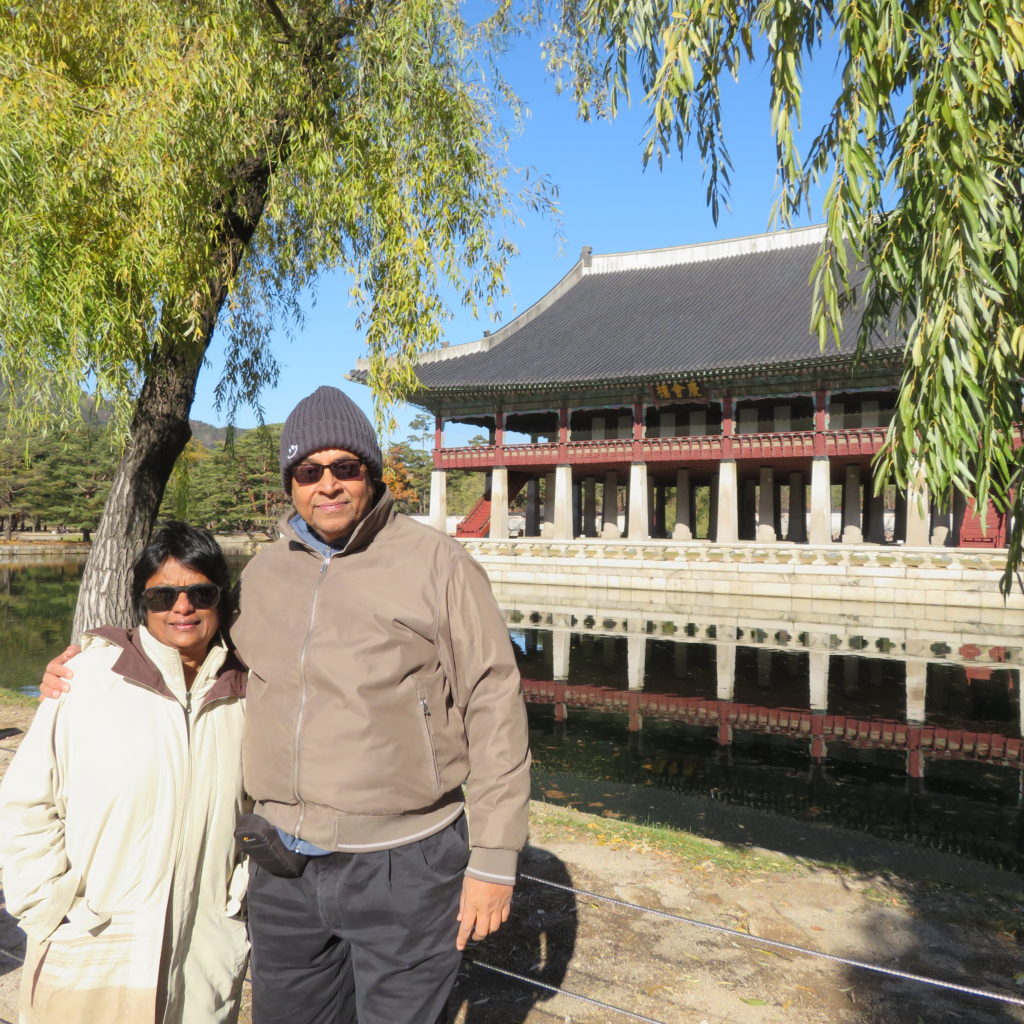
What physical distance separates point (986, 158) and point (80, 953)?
325 cm

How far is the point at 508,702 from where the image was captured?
170 cm

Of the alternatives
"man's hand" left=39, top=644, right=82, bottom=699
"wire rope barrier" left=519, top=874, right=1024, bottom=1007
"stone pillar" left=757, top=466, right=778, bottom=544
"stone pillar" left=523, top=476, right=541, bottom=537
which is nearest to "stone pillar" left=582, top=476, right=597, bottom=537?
"stone pillar" left=523, top=476, right=541, bottom=537

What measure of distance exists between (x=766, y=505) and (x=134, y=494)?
22.4 m

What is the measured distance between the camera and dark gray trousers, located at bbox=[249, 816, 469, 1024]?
1.70 metres

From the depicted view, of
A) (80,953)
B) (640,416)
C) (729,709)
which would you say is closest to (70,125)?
(80,953)

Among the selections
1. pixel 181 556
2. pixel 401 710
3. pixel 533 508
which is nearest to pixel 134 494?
pixel 181 556

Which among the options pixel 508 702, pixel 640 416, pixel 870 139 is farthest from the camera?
pixel 640 416

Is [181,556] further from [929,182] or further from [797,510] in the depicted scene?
[797,510]

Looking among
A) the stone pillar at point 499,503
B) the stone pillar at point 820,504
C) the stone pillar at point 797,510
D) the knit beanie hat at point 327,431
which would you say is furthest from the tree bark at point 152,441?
the stone pillar at point 797,510

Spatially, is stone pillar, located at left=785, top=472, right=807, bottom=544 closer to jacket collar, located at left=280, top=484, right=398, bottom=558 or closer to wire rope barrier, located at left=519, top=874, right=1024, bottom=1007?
wire rope barrier, located at left=519, top=874, right=1024, bottom=1007

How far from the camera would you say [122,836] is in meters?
1.75

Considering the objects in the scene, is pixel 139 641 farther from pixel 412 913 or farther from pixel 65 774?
pixel 412 913

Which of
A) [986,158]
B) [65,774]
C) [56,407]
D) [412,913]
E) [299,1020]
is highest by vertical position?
[986,158]

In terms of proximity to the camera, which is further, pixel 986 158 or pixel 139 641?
pixel 986 158
